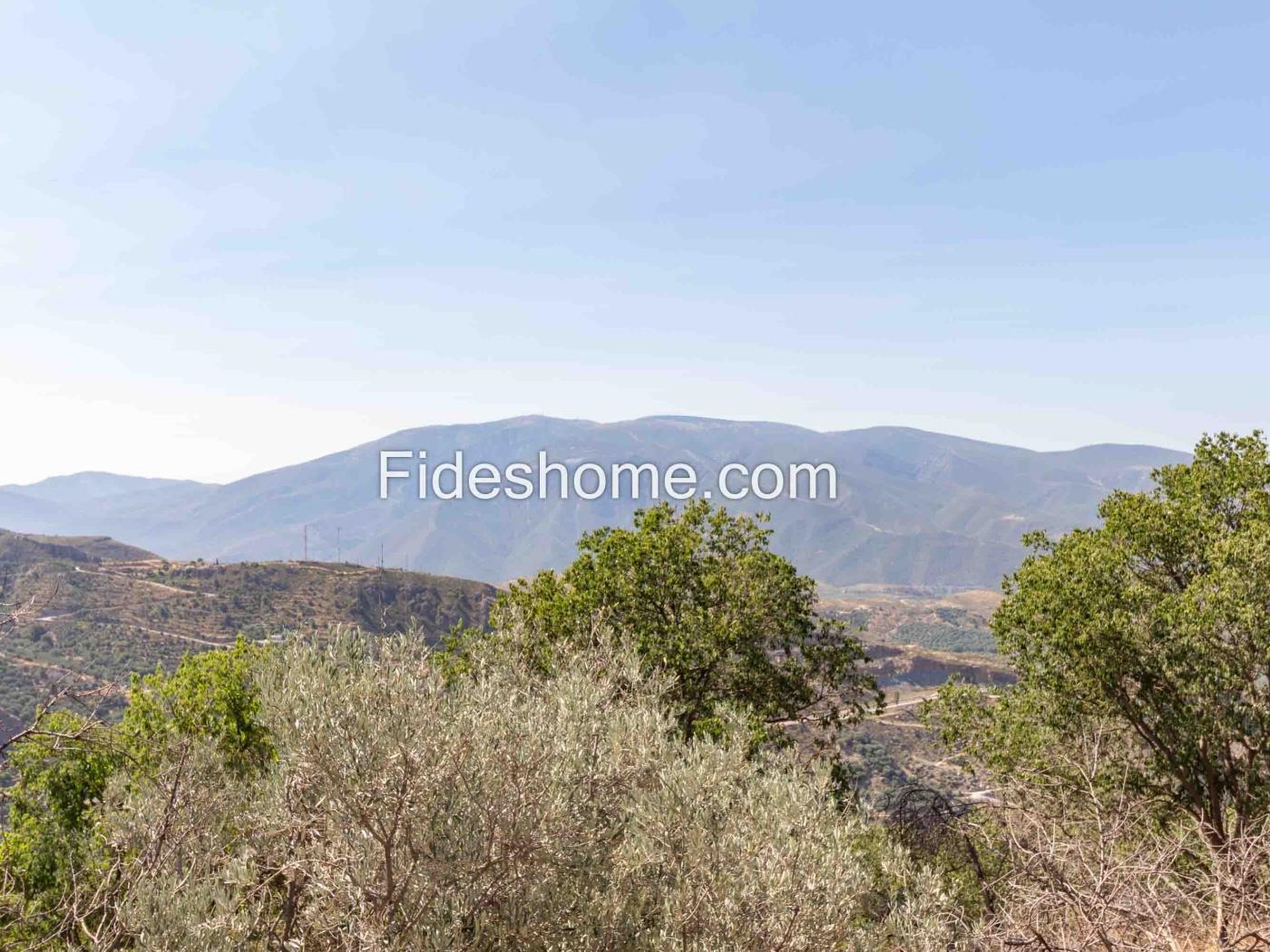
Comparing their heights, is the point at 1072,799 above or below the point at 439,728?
below

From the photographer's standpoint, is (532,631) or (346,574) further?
(346,574)

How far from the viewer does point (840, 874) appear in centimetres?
895

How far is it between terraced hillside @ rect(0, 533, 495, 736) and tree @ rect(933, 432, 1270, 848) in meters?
78.2

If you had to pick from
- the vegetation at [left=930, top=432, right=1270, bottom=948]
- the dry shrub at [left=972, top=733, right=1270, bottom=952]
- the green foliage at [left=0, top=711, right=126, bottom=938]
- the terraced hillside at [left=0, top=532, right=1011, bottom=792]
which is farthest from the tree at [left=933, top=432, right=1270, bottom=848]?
the terraced hillside at [left=0, top=532, right=1011, bottom=792]

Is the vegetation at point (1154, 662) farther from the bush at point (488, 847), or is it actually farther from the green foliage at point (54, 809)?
the green foliage at point (54, 809)

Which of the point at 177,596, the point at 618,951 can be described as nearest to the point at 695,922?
the point at 618,951

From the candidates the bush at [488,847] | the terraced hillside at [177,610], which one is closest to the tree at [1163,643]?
the bush at [488,847]

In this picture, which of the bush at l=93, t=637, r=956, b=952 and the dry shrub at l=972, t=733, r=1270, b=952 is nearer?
the bush at l=93, t=637, r=956, b=952

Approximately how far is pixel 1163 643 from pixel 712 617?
40.0 feet

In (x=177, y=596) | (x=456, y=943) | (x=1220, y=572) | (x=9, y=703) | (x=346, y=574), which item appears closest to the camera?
(x=456, y=943)

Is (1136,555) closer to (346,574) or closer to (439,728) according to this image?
(439,728)

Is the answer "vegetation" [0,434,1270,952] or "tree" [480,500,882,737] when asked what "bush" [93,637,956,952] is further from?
"tree" [480,500,882,737]

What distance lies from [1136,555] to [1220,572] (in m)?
5.31

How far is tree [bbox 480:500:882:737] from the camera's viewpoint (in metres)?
25.9
